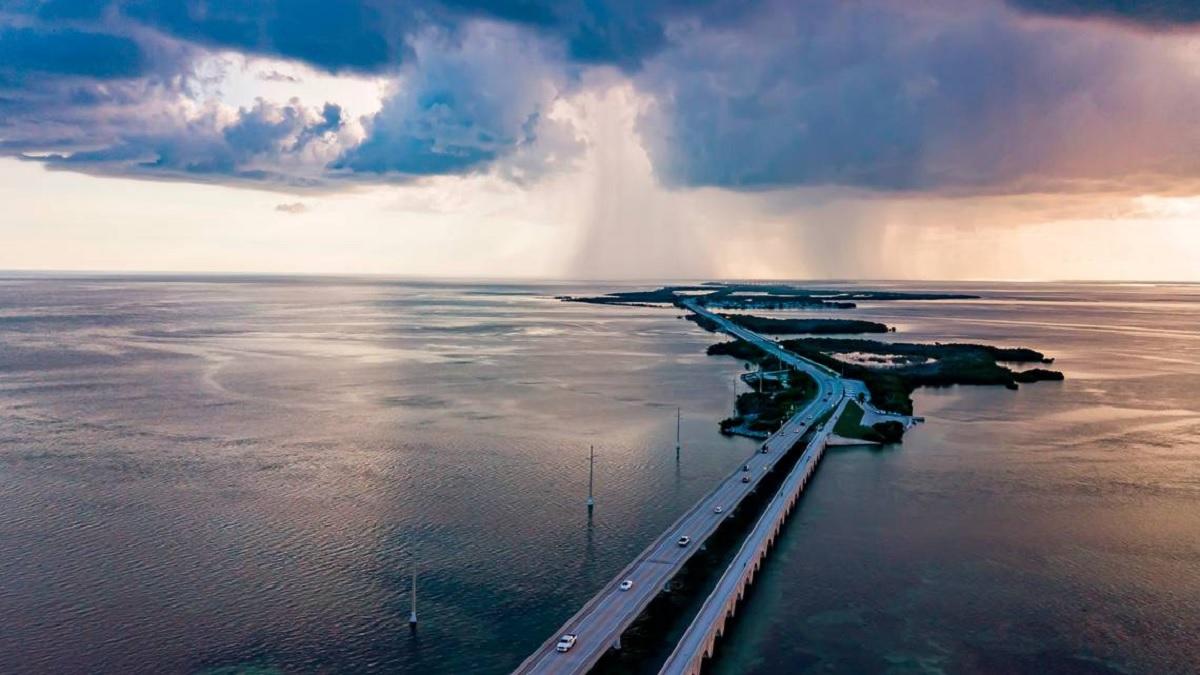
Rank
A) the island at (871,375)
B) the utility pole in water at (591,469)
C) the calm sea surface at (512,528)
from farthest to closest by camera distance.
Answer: the island at (871,375) < the utility pole in water at (591,469) < the calm sea surface at (512,528)

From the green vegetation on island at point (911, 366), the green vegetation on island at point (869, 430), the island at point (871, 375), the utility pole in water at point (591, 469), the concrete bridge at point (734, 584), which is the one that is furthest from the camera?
the green vegetation on island at point (911, 366)

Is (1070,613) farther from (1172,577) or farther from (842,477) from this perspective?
(842,477)

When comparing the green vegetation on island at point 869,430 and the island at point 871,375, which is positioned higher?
the island at point 871,375

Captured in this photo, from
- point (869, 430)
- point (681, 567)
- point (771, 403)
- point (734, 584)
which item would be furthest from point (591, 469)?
point (771, 403)

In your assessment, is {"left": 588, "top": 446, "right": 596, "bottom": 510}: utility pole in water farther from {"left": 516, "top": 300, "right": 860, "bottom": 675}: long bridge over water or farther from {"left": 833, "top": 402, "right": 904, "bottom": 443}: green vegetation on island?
{"left": 833, "top": 402, "right": 904, "bottom": 443}: green vegetation on island

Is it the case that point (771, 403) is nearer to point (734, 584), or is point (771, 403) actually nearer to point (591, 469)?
point (591, 469)

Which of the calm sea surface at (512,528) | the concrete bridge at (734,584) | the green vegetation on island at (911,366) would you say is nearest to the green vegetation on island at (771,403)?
the calm sea surface at (512,528)

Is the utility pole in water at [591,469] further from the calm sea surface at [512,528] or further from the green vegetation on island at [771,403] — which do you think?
the green vegetation on island at [771,403]

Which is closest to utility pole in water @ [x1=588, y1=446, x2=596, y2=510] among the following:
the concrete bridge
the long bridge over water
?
the long bridge over water
